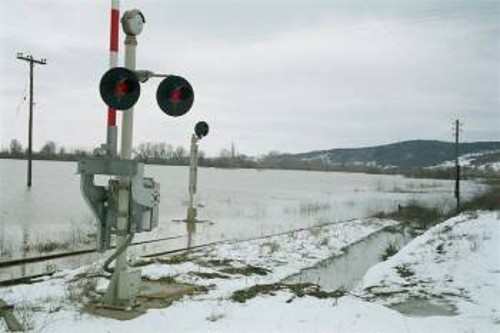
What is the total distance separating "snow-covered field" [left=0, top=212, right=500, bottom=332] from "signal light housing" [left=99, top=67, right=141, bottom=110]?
2.44 m

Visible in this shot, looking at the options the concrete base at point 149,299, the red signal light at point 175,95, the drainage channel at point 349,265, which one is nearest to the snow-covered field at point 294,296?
the concrete base at point 149,299

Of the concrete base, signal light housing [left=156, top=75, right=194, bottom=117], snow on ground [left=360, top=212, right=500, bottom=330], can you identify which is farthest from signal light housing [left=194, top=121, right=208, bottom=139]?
signal light housing [left=156, top=75, right=194, bottom=117]

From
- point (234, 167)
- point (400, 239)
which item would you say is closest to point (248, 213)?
point (400, 239)

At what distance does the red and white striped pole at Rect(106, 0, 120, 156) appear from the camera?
289 inches

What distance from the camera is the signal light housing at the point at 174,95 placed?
7711mm

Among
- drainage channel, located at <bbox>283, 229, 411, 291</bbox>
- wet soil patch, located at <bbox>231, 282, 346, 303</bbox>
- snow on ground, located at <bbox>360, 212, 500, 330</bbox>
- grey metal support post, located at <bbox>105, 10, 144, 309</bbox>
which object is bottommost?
drainage channel, located at <bbox>283, 229, 411, 291</bbox>

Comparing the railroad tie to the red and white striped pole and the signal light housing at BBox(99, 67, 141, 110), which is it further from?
the signal light housing at BBox(99, 67, 141, 110)

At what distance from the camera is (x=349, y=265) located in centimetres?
1535

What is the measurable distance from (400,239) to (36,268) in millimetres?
13501

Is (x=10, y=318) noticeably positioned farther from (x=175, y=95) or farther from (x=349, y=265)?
(x=349, y=265)

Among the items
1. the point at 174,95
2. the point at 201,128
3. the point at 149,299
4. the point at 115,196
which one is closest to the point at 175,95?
the point at 174,95

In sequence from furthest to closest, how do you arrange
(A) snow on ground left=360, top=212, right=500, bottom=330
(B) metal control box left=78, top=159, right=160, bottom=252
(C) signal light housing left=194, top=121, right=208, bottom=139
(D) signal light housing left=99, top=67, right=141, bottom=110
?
1. (C) signal light housing left=194, top=121, right=208, bottom=139
2. (A) snow on ground left=360, top=212, right=500, bottom=330
3. (B) metal control box left=78, top=159, right=160, bottom=252
4. (D) signal light housing left=99, top=67, right=141, bottom=110

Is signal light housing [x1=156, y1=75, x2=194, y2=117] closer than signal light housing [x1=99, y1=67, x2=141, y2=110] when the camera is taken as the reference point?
No

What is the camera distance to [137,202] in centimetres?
733
